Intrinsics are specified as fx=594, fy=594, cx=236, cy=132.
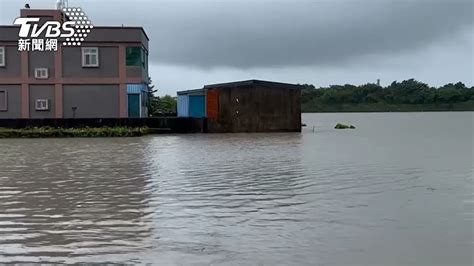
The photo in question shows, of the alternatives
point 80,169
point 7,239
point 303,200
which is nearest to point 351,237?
point 303,200

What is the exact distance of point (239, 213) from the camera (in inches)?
285

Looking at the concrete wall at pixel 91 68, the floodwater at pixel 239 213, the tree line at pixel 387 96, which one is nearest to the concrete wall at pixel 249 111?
the concrete wall at pixel 91 68

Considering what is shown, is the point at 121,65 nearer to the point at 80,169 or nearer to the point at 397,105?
the point at 80,169

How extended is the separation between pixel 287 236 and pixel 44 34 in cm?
2813

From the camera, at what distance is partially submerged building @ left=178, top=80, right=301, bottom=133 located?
101 feet

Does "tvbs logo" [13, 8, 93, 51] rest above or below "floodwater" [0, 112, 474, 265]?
above

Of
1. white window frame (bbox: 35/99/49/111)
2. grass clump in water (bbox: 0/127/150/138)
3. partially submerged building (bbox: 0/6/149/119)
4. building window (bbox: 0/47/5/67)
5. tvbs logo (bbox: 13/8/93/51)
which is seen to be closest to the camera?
grass clump in water (bbox: 0/127/150/138)

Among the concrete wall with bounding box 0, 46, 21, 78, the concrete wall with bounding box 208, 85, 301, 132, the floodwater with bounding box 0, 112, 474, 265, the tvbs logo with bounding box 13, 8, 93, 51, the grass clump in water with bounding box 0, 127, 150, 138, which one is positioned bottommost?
the floodwater with bounding box 0, 112, 474, 265

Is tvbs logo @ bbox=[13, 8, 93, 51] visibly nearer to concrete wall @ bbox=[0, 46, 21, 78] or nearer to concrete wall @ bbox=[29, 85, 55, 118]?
concrete wall @ bbox=[0, 46, 21, 78]

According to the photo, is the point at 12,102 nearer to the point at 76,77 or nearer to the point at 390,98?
the point at 76,77

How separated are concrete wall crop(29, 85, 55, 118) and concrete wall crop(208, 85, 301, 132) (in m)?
8.57

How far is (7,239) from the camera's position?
5.87 metres

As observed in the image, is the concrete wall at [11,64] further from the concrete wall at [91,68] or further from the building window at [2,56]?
the concrete wall at [91,68]

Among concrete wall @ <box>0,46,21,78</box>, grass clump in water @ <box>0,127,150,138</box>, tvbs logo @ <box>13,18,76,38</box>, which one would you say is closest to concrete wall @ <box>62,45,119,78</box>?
tvbs logo @ <box>13,18,76,38</box>
